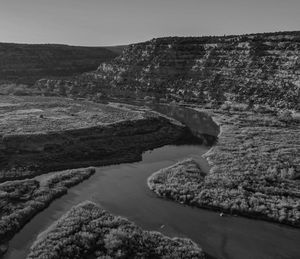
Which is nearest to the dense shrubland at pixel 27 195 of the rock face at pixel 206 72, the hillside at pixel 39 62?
the rock face at pixel 206 72

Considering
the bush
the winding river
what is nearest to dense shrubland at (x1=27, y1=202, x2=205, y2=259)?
the winding river

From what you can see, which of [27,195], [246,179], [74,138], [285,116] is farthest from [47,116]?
[246,179]

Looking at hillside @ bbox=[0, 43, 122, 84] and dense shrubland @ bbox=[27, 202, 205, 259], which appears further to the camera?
hillside @ bbox=[0, 43, 122, 84]

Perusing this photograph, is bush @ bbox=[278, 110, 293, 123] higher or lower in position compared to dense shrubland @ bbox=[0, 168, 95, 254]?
higher

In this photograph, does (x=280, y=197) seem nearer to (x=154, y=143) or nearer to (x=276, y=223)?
(x=276, y=223)

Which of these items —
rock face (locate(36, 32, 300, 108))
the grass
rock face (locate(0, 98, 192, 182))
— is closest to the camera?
rock face (locate(0, 98, 192, 182))

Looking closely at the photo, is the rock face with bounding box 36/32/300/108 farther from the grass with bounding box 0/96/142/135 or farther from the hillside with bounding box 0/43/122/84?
the grass with bounding box 0/96/142/135

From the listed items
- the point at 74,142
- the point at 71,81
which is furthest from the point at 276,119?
the point at 71,81
